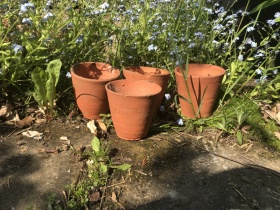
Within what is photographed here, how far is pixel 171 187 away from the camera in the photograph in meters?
1.97

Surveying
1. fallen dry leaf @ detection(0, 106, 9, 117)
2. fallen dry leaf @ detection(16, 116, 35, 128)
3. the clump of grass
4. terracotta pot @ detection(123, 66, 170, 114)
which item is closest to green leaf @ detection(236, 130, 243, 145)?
the clump of grass

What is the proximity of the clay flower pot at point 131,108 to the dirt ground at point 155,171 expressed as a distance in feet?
0.29

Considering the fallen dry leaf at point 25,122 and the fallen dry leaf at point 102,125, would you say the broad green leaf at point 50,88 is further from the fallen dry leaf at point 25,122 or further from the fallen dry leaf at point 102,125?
the fallen dry leaf at point 102,125

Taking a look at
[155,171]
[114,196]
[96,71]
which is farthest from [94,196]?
[96,71]

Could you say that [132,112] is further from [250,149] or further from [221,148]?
[250,149]

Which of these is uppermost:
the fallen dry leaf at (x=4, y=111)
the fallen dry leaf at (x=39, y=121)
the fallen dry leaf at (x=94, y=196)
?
the fallen dry leaf at (x=4, y=111)

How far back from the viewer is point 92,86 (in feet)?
8.09

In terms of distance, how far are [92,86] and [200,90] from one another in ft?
2.98

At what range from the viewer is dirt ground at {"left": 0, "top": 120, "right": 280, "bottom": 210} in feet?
6.05

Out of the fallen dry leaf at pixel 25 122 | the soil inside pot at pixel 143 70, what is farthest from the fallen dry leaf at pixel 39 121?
the soil inside pot at pixel 143 70

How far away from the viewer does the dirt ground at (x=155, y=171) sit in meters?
1.84

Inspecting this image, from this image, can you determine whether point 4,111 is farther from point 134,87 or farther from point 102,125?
point 134,87

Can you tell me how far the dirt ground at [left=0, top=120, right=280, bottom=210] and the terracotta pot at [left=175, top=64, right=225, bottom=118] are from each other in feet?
0.88

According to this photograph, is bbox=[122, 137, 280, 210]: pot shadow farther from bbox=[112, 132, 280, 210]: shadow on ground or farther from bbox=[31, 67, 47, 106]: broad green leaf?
bbox=[31, 67, 47, 106]: broad green leaf
